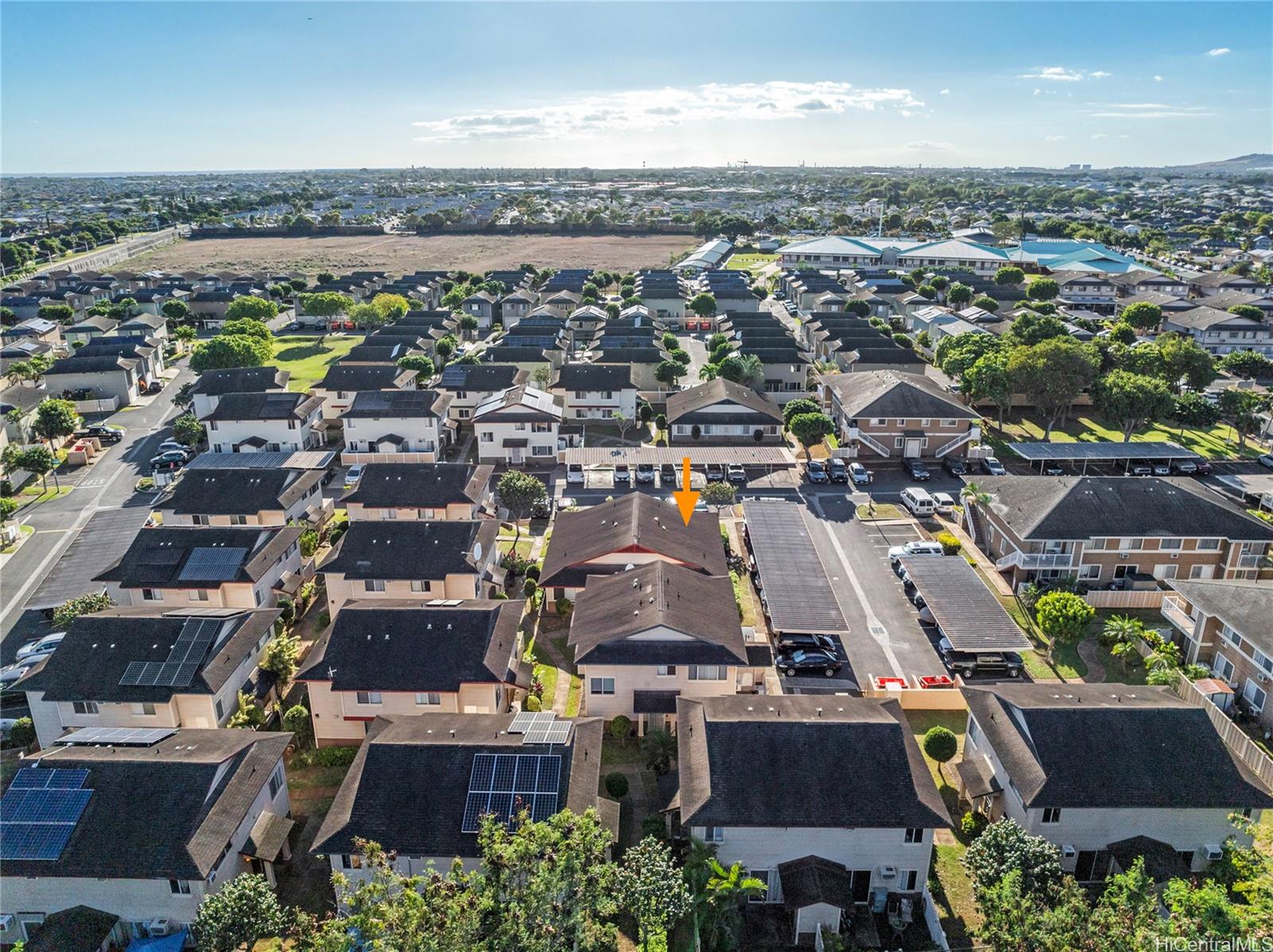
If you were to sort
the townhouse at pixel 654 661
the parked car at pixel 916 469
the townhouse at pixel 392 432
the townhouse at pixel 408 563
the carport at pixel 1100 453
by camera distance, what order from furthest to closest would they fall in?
the townhouse at pixel 392 432
the parked car at pixel 916 469
the carport at pixel 1100 453
the townhouse at pixel 408 563
the townhouse at pixel 654 661

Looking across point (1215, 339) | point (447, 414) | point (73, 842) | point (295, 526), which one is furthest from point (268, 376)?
point (1215, 339)

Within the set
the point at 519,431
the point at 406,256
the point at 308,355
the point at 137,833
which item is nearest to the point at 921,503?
the point at 519,431

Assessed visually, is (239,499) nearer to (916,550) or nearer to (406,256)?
(916,550)

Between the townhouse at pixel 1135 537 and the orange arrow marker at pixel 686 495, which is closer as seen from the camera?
the townhouse at pixel 1135 537

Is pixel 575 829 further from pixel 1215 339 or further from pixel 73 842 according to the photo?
pixel 1215 339

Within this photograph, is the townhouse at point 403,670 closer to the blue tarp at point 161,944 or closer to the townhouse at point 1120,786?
the blue tarp at point 161,944

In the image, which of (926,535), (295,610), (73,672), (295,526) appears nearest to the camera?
(73,672)

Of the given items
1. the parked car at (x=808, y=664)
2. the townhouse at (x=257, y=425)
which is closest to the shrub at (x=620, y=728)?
the parked car at (x=808, y=664)
